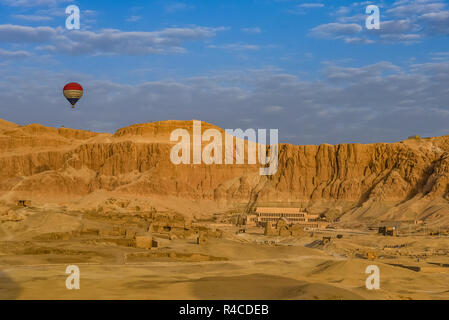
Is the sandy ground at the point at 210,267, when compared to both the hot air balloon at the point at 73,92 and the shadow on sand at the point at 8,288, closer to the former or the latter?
the shadow on sand at the point at 8,288

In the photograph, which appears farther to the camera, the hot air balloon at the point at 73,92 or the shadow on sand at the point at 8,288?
the hot air balloon at the point at 73,92

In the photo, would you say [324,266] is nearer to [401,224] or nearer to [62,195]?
[401,224]

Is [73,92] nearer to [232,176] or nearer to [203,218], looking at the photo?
[203,218]

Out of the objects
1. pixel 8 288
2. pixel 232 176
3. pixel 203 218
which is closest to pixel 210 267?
pixel 8 288

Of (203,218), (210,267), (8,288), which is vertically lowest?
(210,267)

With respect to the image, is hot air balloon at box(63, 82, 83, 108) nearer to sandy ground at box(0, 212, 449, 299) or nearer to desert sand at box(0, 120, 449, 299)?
desert sand at box(0, 120, 449, 299)

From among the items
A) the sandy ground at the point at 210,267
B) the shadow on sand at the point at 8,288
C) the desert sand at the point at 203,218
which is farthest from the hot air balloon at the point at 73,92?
the shadow on sand at the point at 8,288
